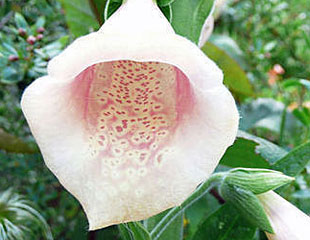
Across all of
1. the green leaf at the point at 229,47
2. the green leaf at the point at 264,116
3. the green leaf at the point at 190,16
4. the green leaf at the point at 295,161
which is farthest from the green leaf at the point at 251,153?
the green leaf at the point at 229,47

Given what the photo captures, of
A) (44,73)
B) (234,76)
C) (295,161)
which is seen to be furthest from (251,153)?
(234,76)

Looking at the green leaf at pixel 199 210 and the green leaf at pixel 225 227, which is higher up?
the green leaf at pixel 225 227

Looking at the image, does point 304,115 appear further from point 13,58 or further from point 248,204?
point 13,58

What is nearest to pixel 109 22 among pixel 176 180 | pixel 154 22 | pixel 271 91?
pixel 154 22

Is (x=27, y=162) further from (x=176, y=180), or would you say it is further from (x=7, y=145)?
(x=176, y=180)

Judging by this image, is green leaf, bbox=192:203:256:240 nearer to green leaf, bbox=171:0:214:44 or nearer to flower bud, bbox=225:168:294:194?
flower bud, bbox=225:168:294:194

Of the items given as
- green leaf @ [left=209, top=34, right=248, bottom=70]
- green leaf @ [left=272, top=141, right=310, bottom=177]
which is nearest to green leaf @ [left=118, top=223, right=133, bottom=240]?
green leaf @ [left=272, top=141, right=310, bottom=177]

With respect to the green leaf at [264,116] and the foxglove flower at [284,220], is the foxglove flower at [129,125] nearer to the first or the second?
the foxglove flower at [284,220]
